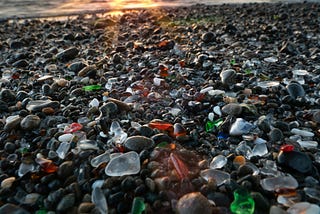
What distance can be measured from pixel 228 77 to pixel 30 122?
1880mm

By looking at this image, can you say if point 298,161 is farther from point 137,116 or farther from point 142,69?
point 142,69

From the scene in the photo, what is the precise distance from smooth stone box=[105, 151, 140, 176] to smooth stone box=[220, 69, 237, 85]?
5.11ft

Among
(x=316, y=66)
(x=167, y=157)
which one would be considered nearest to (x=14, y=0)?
(x=316, y=66)

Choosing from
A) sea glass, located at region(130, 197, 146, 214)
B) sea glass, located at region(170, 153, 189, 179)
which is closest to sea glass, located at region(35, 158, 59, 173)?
sea glass, located at region(130, 197, 146, 214)

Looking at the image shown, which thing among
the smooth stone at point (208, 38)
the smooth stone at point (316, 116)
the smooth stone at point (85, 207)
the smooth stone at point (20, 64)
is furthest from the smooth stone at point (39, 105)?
the smooth stone at point (208, 38)

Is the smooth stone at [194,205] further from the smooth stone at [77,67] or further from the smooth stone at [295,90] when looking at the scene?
the smooth stone at [77,67]

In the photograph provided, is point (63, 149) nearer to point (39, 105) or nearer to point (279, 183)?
point (39, 105)

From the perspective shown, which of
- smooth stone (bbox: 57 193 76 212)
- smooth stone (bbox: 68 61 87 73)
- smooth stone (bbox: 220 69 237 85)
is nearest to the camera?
smooth stone (bbox: 57 193 76 212)

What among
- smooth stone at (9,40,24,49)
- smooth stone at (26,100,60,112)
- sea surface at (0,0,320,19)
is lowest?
sea surface at (0,0,320,19)

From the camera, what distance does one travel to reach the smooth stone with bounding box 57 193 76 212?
1839mm

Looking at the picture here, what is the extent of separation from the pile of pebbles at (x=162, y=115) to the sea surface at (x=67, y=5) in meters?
4.35

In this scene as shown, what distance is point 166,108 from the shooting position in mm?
2979

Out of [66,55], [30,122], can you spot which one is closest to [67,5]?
[66,55]

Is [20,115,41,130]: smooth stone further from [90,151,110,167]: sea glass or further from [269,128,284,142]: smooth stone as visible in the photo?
[269,128,284,142]: smooth stone
